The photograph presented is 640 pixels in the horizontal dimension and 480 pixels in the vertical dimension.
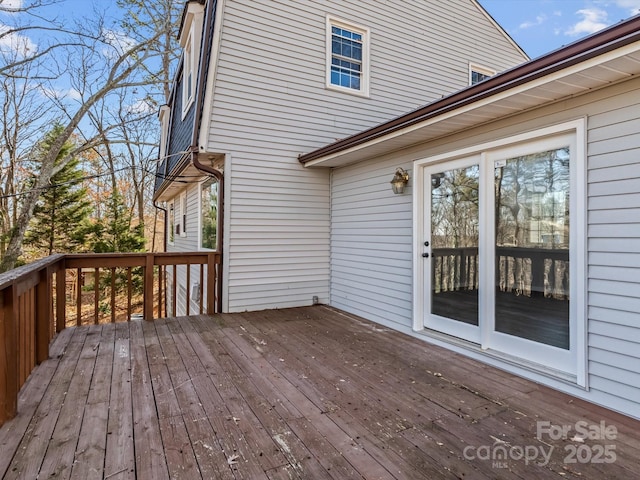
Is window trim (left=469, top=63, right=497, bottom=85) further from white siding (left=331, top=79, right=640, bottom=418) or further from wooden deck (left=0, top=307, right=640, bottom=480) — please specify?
wooden deck (left=0, top=307, right=640, bottom=480)

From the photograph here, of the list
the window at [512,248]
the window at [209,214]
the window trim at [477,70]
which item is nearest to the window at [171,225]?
the window at [209,214]

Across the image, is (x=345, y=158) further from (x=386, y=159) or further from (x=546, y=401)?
(x=546, y=401)

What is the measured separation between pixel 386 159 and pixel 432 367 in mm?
2616

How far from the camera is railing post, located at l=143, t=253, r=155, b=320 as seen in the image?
4703mm

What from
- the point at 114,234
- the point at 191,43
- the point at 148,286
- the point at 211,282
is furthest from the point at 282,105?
the point at 114,234

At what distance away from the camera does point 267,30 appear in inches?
211

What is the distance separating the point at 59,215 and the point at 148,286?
37.2 feet

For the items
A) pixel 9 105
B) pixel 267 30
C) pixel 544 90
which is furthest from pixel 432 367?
pixel 9 105

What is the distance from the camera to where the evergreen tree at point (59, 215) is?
12.9 metres

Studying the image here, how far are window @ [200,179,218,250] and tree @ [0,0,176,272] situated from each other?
23.7 feet

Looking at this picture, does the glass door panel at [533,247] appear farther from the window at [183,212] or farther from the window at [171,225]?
the window at [171,225]

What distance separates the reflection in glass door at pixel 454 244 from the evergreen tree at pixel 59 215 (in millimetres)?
13521

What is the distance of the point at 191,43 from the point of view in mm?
6305

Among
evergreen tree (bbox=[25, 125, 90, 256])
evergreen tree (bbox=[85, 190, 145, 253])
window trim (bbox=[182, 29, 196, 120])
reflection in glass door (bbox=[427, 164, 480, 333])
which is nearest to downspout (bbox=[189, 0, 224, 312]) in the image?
window trim (bbox=[182, 29, 196, 120])
